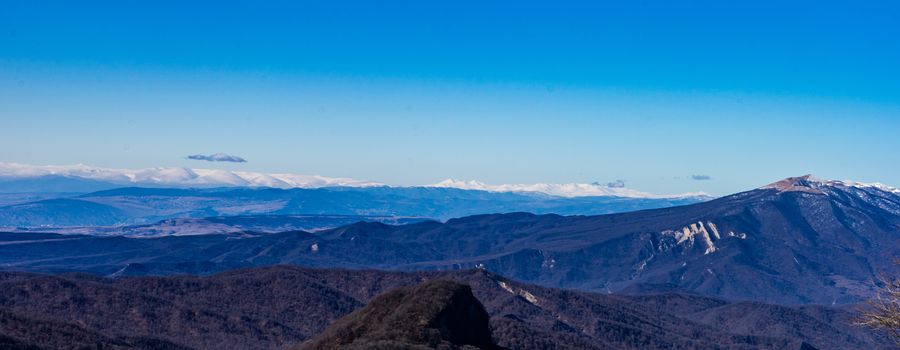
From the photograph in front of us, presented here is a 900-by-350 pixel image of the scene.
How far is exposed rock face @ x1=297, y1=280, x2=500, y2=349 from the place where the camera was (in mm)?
70312

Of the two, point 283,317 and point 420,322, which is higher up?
point 420,322

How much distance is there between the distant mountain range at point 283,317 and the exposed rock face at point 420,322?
135 mm

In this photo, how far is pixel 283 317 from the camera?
173000 mm

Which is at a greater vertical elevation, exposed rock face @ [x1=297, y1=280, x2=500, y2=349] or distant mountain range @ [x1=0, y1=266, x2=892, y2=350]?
exposed rock face @ [x1=297, y1=280, x2=500, y2=349]

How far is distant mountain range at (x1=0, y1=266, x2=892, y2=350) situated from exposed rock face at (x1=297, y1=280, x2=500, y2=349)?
0.14 meters

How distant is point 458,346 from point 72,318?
101461mm

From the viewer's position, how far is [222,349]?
475ft

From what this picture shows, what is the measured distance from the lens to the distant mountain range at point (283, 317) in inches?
3012

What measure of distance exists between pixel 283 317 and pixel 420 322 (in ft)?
345

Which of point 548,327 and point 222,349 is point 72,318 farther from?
point 548,327

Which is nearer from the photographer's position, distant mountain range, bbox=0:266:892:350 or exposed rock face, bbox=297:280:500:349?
exposed rock face, bbox=297:280:500:349

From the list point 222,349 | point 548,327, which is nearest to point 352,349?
point 222,349

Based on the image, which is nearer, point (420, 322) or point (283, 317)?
point (420, 322)

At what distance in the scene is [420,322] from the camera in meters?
72.8
